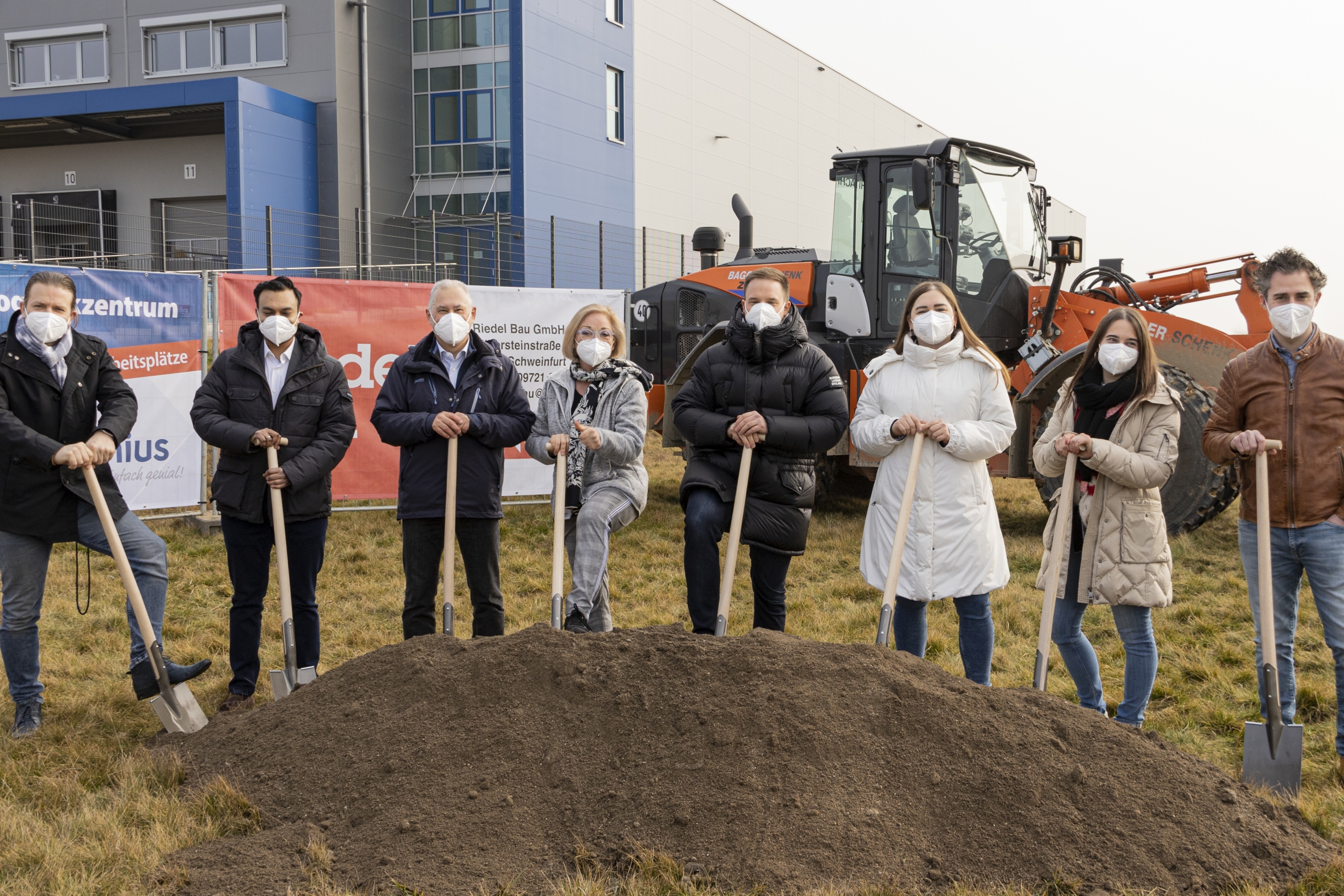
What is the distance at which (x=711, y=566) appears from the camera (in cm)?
457

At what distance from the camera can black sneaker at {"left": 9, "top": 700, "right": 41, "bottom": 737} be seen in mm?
4359

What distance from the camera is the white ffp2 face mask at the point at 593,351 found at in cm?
474

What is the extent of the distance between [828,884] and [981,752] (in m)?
0.71

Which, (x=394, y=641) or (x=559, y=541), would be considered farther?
(x=394, y=641)

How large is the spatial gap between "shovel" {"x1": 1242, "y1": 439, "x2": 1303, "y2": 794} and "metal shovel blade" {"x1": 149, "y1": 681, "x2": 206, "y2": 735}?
3.91 m

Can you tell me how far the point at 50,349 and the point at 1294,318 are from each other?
183 inches

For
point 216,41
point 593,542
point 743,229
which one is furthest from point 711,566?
point 216,41

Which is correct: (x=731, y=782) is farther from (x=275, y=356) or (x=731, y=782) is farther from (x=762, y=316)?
(x=275, y=356)

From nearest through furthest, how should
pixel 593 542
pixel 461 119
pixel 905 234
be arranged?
pixel 593 542, pixel 905 234, pixel 461 119

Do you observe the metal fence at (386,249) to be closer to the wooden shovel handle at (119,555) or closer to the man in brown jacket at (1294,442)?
the wooden shovel handle at (119,555)

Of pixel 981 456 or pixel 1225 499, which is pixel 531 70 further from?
pixel 981 456

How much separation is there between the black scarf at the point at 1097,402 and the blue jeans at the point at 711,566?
127cm

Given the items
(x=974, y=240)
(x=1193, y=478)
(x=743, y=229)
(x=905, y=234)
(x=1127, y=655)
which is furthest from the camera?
(x=743, y=229)

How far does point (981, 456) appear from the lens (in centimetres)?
421
